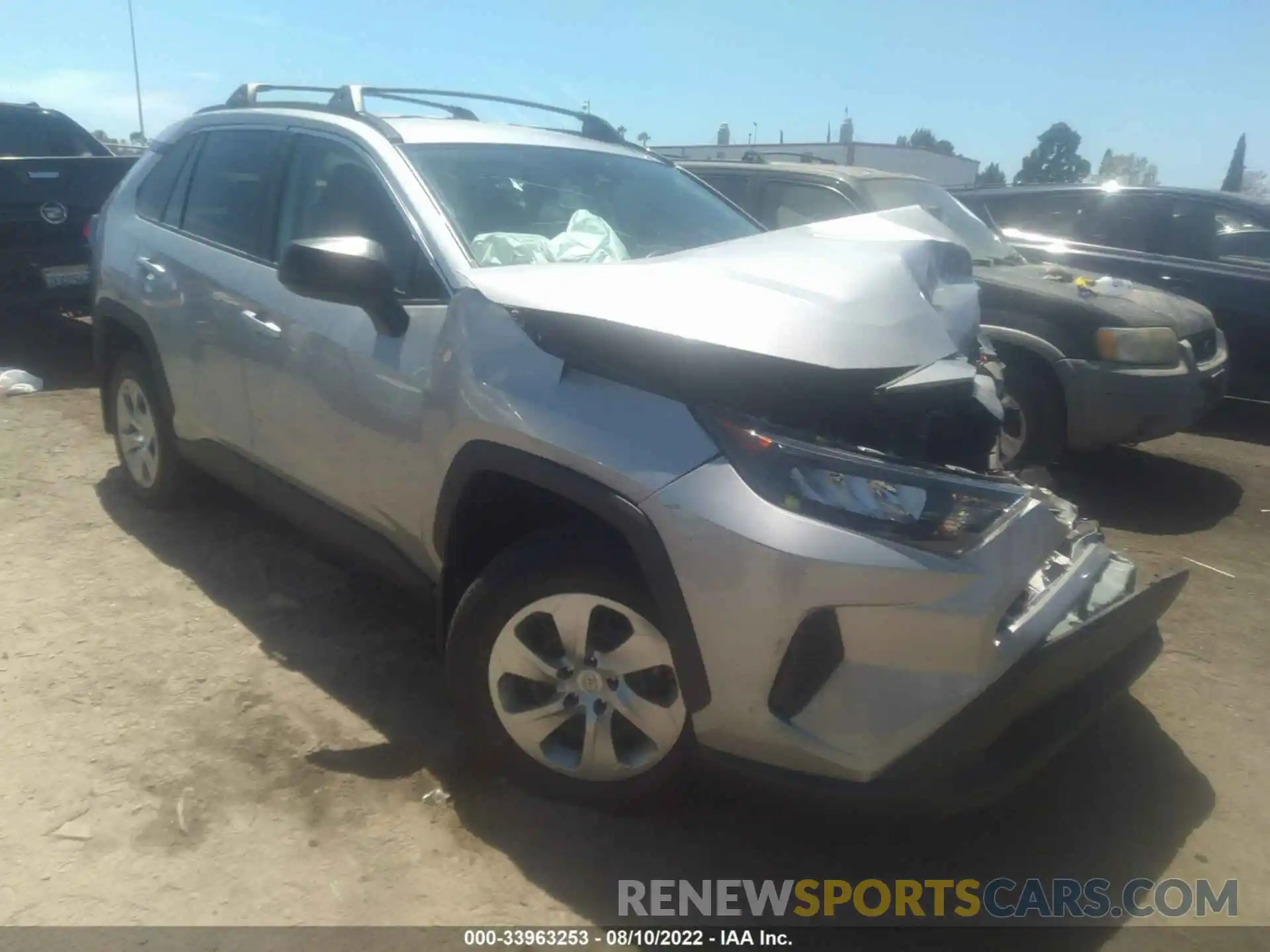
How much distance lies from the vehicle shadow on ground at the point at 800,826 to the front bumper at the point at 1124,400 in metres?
2.22

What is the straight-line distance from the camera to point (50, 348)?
8.39 m

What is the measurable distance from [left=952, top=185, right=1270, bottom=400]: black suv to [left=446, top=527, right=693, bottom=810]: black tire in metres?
5.79

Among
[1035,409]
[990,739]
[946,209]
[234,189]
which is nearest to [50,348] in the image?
[234,189]

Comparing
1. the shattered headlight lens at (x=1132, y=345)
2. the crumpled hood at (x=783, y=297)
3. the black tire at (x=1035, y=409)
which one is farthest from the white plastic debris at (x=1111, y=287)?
the crumpled hood at (x=783, y=297)

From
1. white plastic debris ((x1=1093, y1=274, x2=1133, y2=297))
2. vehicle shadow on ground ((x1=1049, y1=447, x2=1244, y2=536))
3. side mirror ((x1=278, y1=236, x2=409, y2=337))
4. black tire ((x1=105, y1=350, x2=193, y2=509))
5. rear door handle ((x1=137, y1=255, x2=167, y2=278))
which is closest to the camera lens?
side mirror ((x1=278, y1=236, x2=409, y2=337))

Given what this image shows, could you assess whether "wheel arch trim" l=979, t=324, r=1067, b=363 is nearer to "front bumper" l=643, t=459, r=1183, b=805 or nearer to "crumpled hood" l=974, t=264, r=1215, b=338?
"crumpled hood" l=974, t=264, r=1215, b=338

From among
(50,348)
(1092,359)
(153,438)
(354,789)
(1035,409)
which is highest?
(1092,359)

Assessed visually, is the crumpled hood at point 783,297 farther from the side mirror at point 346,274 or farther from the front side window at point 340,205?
the front side window at point 340,205

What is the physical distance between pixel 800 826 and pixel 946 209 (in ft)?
15.9

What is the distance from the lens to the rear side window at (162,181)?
4422 mm

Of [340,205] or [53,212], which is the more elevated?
[340,205]

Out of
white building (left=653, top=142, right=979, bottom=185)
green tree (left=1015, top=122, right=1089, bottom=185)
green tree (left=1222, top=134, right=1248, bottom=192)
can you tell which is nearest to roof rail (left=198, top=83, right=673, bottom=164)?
white building (left=653, top=142, right=979, bottom=185)

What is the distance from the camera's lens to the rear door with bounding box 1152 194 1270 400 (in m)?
6.88

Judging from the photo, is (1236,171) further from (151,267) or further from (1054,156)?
(151,267)
